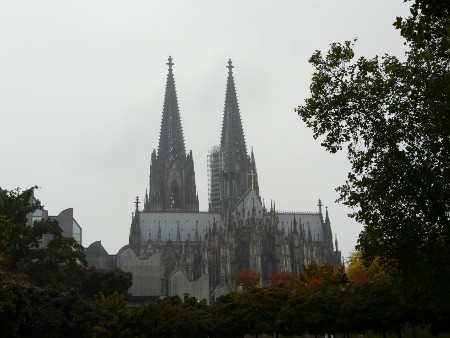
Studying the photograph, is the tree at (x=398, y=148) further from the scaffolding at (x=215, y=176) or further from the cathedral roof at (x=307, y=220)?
the scaffolding at (x=215, y=176)

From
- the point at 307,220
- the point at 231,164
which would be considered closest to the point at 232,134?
the point at 231,164

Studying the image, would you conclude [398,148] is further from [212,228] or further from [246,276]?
[212,228]

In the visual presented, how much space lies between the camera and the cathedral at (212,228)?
3000 inches

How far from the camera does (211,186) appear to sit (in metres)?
131

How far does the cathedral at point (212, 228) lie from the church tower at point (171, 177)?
17cm

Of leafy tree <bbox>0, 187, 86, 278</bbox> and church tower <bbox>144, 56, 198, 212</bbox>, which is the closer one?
leafy tree <bbox>0, 187, 86, 278</bbox>

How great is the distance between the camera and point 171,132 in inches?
4811

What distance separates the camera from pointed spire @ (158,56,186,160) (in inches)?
4734

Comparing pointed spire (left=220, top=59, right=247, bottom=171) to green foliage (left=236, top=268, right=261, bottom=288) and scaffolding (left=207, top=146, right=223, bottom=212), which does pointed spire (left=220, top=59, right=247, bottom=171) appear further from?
green foliage (left=236, top=268, right=261, bottom=288)

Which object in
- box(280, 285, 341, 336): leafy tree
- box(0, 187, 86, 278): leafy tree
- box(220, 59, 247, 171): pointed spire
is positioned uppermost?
box(220, 59, 247, 171): pointed spire

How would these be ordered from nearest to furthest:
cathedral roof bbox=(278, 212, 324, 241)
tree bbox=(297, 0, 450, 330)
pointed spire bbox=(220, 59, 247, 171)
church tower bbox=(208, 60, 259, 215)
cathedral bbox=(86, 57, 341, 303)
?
tree bbox=(297, 0, 450, 330), cathedral bbox=(86, 57, 341, 303), cathedral roof bbox=(278, 212, 324, 241), church tower bbox=(208, 60, 259, 215), pointed spire bbox=(220, 59, 247, 171)

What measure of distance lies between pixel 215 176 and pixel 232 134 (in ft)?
38.0

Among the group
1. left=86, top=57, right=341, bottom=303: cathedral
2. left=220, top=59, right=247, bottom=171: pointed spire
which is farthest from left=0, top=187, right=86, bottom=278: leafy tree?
left=220, top=59, right=247, bottom=171: pointed spire

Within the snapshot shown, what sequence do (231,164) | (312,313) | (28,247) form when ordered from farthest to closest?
(231,164)
(28,247)
(312,313)
